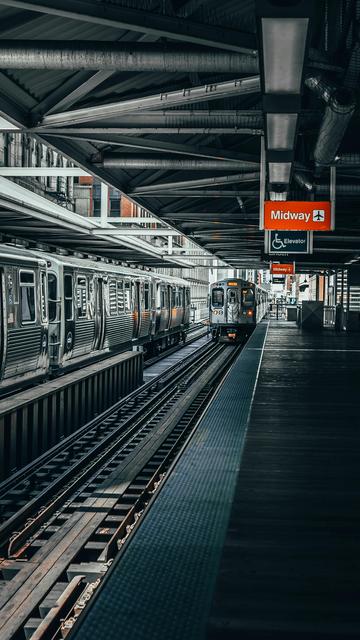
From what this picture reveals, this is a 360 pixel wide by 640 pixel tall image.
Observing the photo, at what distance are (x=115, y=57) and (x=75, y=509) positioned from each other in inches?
201

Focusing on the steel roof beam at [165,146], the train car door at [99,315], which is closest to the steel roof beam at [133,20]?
the steel roof beam at [165,146]

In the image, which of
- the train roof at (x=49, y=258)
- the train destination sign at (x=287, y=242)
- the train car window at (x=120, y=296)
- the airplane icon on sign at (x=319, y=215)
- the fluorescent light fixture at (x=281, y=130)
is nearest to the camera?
the fluorescent light fixture at (x=281, y=130)

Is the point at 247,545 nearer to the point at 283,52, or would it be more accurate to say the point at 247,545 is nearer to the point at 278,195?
the point at 283,52

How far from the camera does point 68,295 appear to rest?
13.9m

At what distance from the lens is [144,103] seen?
7332 mm

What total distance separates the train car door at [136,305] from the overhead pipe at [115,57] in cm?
1495

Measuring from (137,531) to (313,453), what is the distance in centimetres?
268

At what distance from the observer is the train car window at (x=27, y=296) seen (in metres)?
10.7

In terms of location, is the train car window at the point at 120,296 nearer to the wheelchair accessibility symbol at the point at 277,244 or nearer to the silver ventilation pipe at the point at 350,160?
the wheelchair accessibility symbol at the point at 277,244

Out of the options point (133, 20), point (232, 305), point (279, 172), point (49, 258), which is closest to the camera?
point (133, 20)

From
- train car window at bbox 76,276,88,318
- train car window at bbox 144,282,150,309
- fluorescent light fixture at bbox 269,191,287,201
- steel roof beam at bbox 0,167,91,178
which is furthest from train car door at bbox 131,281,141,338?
fluorescent light fixture at bbox 269,191,287,201

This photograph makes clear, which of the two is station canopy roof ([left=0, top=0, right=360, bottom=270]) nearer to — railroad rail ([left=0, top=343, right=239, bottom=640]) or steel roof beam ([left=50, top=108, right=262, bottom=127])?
steel roof beam ([left=50, top=108, right=262, bottom=127])

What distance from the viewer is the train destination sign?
14.1m

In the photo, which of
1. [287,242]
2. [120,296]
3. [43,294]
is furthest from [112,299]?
[43,294]
